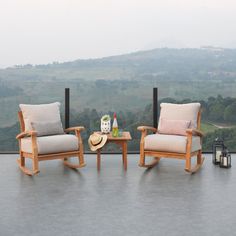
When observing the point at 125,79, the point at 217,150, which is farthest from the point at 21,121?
the point at 125,79

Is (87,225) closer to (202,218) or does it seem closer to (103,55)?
(202,218)

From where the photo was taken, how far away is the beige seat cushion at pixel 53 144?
587 centimetres

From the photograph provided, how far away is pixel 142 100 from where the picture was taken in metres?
8.80

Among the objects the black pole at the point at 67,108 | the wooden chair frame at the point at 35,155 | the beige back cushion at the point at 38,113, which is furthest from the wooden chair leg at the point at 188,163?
the black pole at the point at 67,108

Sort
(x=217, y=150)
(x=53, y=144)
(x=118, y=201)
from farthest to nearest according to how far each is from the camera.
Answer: (x=217, y=150) → (x=53, y=144) → (x=118, y=201)

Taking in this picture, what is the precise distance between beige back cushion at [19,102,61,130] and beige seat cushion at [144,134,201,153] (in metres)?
1.31

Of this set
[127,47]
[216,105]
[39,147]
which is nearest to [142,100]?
[216,105]

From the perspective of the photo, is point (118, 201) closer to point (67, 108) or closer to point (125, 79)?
point (67, 108)

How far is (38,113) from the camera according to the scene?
6.38m

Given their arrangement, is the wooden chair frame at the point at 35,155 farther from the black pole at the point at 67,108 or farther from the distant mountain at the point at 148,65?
the distant mountain at the point at 148,65

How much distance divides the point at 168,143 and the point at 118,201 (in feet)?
4.99

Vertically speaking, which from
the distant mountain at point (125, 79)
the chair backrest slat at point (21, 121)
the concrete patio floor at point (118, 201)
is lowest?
the concrete patio floor at point (118, 201)

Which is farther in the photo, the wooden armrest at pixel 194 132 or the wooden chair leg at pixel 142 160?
the wooden chair leg at pixel 142 160

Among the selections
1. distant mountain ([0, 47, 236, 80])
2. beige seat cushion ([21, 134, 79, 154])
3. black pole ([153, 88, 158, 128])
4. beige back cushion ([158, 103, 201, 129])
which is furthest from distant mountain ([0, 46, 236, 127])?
beige seat cushion ([21, 134, 79, 154])
